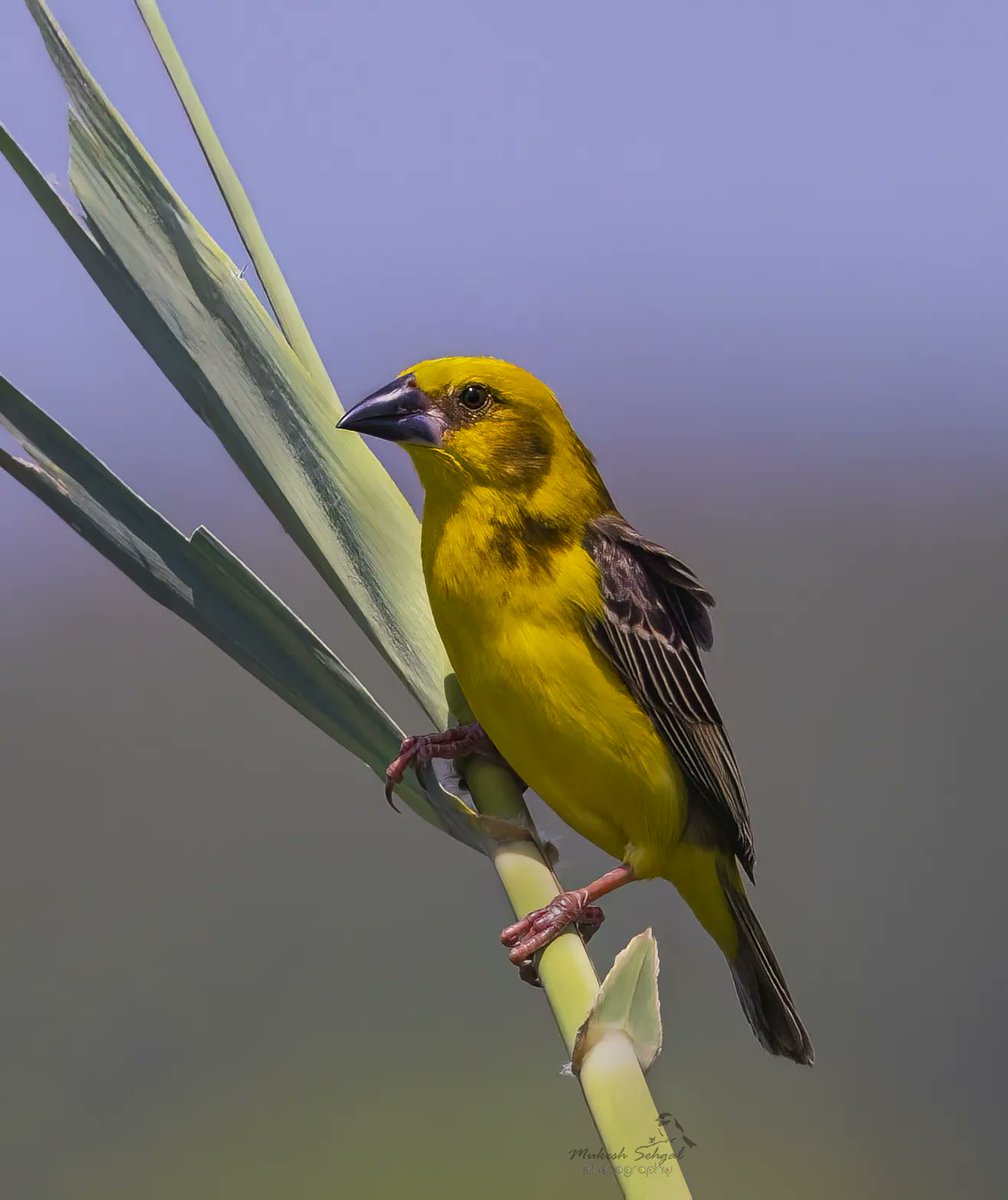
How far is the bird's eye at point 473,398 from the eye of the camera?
7.69ft

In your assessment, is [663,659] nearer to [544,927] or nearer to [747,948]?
[747,948]

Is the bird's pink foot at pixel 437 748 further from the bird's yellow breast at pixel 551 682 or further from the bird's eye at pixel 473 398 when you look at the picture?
the bird's eye at pixel 473 398

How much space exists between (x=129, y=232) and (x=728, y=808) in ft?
4.98

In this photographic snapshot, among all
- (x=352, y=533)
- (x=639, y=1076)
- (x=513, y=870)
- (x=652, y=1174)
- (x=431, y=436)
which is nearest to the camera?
(x=652, y=1174)

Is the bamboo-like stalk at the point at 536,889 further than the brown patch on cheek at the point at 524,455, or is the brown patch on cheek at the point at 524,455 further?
the brown patch on cheek at the point at 524,455

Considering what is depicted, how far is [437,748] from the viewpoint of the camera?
2.03m

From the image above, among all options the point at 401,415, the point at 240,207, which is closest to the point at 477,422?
the point at 401,415

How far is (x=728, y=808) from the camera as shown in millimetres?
2443

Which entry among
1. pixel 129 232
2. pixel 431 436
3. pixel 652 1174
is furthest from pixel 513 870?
pixel 431 436

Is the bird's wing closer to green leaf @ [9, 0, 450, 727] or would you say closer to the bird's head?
the bird's head

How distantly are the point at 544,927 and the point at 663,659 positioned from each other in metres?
1.05

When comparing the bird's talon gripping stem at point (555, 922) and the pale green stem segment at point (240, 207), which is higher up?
the pale green stem segment at point (240, 207)

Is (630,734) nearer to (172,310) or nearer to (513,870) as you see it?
(513,870)

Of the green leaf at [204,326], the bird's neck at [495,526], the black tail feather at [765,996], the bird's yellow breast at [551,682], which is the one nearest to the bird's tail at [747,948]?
the black tail feather at [765,996]
